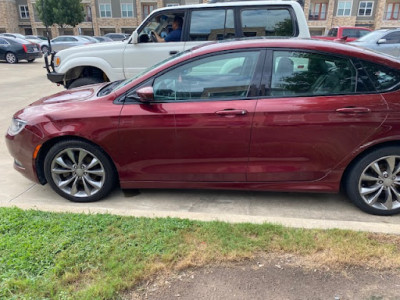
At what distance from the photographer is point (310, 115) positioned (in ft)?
10.0

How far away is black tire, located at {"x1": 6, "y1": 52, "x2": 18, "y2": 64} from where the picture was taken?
61.5ft

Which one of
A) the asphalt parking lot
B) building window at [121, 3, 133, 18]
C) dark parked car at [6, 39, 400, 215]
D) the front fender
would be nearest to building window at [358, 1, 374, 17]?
building window at [121, 3, 133, 18]

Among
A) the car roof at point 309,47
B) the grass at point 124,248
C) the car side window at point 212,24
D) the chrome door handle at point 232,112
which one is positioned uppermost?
the car side window at point 212,24

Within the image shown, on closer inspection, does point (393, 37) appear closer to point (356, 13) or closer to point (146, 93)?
point (146, 93)

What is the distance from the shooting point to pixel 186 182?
134 inches

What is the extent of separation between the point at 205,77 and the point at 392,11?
49757 millimetres

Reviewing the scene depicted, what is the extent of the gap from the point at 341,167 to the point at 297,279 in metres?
1.32

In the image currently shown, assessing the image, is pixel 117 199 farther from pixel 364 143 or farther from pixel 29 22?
pixel 29 22

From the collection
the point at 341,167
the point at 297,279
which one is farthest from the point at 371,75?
the point at 297,279

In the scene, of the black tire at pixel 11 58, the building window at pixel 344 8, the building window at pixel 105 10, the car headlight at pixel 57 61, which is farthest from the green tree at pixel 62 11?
the car headlight at pixel 57 61

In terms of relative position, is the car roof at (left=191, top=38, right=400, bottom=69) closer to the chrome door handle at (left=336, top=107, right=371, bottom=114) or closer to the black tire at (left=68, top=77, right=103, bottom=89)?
the chrome door handle at (left=336, top=107, right=371, bottom=114)

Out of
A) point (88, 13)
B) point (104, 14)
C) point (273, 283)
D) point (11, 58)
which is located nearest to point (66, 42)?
point (11, 58)

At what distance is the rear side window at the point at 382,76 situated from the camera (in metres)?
3.07

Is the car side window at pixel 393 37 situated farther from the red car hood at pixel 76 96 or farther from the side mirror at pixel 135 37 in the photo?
the red car hood at pixel 76 96
